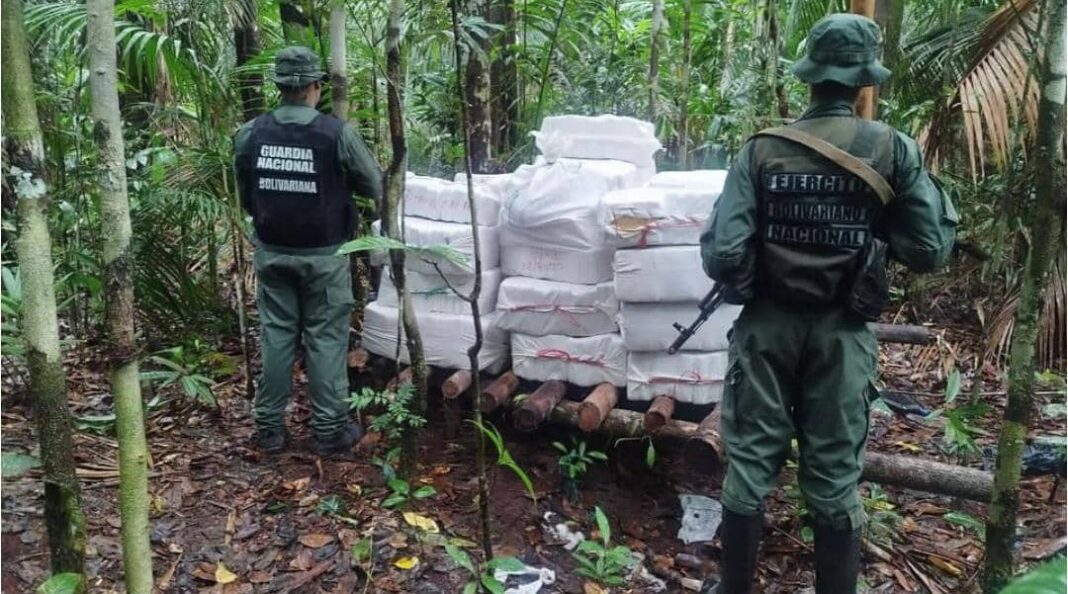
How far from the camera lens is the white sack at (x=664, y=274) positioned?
3.28m

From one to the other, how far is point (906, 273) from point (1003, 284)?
747 mm

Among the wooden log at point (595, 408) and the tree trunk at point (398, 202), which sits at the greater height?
the tree trunk at point (398, 202)

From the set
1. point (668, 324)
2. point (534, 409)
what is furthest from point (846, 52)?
point (534, 409)

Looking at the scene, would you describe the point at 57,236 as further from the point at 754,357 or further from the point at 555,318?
the point at 754,357

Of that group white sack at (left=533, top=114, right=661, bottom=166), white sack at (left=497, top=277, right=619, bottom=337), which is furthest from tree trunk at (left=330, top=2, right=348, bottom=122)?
white sack at (left=497, top=277, right=619, bottom=337)

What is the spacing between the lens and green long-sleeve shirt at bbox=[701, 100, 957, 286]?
2488 mm

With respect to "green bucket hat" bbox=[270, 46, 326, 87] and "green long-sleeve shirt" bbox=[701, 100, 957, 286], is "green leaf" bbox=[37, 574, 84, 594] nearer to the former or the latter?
"green long-sleeve shirt" bbox=[701, 100, 957, 286]

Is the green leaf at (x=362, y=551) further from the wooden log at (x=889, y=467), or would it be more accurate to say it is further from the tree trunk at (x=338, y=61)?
the tree trunk at (x=338, y=61)

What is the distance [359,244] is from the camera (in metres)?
2.32

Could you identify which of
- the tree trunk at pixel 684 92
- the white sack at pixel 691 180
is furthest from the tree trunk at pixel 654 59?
the white sack at pixel 691 180

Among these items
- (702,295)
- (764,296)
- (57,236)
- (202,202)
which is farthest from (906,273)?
(57,236)

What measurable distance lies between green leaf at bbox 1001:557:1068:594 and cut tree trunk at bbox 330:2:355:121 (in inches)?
119

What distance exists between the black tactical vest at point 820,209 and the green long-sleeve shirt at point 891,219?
4cm

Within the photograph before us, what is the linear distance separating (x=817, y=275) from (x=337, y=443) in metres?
2.29
